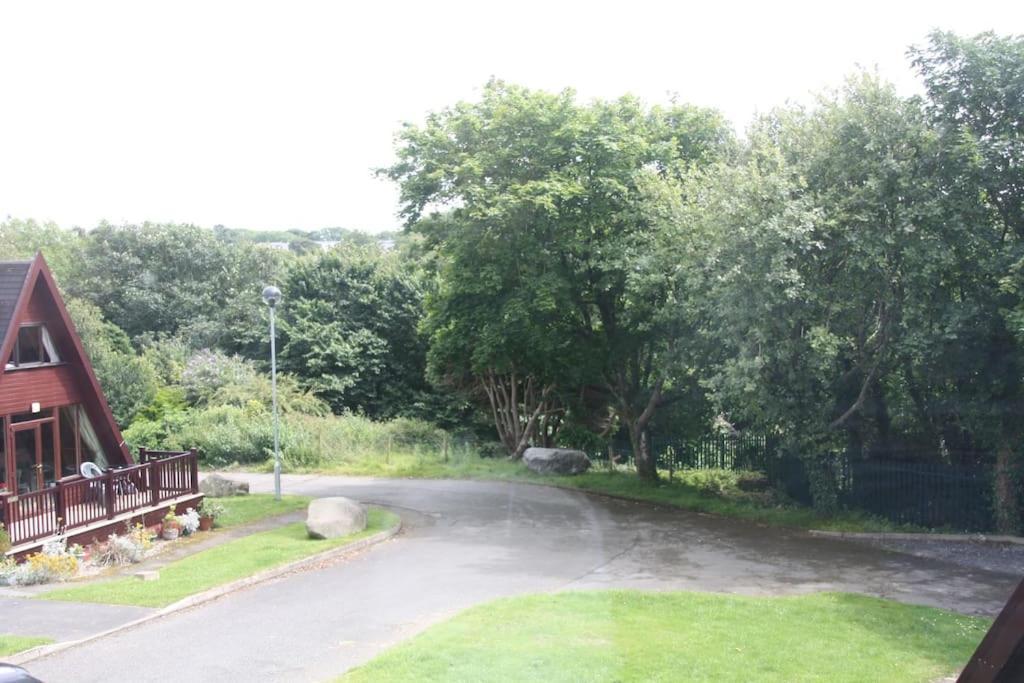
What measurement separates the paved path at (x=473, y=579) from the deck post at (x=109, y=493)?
413cm

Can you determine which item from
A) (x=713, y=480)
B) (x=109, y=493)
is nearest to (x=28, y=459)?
(x=109, y=493)

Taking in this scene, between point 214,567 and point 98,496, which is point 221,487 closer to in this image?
point 98,496

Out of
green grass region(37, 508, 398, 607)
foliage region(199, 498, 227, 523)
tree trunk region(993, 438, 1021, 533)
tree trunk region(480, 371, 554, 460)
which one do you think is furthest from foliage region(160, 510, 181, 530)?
tree trunk region(993, 438, 1021, 533)

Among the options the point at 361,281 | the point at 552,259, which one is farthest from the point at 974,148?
the point at 361,281

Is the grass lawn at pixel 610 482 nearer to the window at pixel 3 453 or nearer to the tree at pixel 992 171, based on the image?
the tree at pixel 992 171

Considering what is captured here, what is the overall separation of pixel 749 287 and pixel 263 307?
27187 millimetres

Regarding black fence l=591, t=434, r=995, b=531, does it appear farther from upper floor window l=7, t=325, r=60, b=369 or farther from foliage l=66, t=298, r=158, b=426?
foliage l=66, t=298, r=158, b=426

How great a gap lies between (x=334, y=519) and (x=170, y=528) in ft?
10.1

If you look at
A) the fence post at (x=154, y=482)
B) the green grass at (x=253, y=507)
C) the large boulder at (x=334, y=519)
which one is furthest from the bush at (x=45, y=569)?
the green grass at (x=253, y=507)

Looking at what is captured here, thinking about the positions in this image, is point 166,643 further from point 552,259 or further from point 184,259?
point 184,259

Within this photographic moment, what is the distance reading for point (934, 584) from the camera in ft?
44.8

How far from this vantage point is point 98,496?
1642 centimetres

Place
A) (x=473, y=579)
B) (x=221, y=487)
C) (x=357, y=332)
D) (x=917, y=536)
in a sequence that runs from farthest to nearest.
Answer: (x=357, y=332)
(x=221, y=487)
(x=917, y=536)
(x=473, y=579)

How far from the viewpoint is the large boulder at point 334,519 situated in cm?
1683
